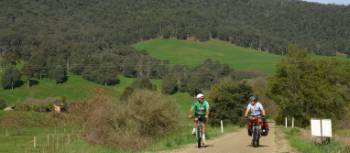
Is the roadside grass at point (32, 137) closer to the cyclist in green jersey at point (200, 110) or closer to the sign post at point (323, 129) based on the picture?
the sign post at point (323, 129)

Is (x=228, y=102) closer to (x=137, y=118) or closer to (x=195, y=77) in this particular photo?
(x=137, y=118)

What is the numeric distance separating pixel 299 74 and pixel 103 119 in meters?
30.2

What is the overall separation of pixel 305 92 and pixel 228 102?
33.0ft

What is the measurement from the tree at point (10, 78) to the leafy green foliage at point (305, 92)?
224 feet

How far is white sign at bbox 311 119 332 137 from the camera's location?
22.3m

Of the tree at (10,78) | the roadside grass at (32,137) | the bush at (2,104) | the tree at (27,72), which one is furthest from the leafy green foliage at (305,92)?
the tree at (27,72)

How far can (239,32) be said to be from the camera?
7608 inches

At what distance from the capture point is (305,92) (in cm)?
7138

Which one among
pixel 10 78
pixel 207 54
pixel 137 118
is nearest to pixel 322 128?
pixel 137 118

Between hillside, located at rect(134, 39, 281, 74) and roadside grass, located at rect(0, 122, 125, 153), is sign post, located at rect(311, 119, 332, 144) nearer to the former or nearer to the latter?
roadside grass, located at rect(0, 122, 125, 153)

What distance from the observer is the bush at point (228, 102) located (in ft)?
239

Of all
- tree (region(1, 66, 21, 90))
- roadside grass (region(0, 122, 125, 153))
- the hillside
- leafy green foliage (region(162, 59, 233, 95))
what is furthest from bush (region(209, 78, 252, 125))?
tree (region(1, 66, 21, 90))

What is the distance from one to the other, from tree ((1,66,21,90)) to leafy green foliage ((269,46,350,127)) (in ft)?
224

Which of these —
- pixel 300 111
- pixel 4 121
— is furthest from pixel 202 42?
pixel 300 111
